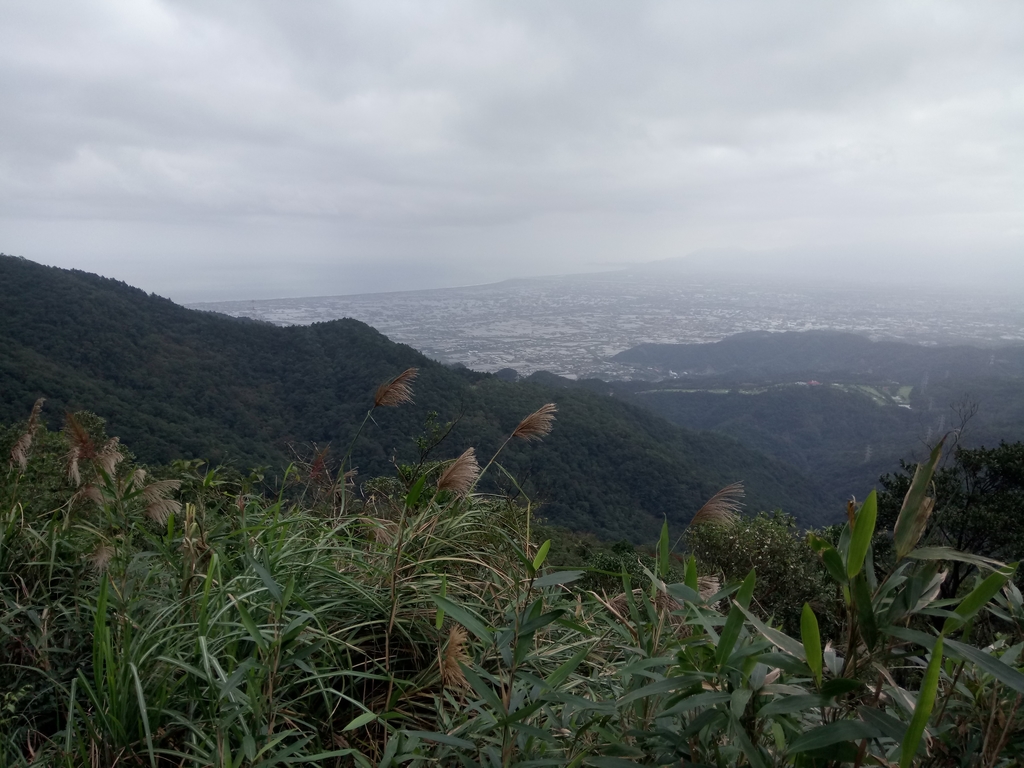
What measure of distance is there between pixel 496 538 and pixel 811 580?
7.65 m

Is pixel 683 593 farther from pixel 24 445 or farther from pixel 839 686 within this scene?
pixel 24 445

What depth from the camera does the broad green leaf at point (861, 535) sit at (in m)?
0.75

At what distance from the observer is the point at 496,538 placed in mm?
2254

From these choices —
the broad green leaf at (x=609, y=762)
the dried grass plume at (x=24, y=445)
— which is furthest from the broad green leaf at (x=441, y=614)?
the dried grass plume at (x=24, y=445)

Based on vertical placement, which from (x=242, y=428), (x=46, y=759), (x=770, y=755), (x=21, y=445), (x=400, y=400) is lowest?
(x=242, y=428)

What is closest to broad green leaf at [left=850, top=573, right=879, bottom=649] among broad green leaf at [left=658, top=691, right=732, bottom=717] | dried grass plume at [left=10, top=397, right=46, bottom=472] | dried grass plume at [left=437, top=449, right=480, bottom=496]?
broad green leaf at [left=658, top=691, right=732, bottom=717]

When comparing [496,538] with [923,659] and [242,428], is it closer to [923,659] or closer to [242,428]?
[923,659]

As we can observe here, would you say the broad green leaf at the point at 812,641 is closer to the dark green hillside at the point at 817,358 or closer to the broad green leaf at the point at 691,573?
the broad green leaf at the point at 691,573

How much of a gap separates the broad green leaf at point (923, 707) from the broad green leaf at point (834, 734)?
0.07 meters

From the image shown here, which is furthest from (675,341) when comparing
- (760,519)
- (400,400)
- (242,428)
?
(400,400)

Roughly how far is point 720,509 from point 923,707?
3.50ft

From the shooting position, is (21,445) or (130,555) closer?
(130,555)

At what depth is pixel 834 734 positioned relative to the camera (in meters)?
0.79

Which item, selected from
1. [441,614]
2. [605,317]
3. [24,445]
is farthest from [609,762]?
[605,317]
